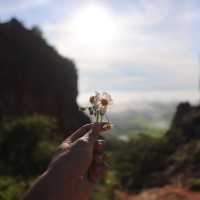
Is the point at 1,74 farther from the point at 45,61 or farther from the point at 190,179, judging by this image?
the point at 190,179

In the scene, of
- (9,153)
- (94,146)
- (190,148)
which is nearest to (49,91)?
(190,148)

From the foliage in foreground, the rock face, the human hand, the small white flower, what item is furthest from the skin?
the rock face

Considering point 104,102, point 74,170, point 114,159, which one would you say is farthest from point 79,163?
point 114,159

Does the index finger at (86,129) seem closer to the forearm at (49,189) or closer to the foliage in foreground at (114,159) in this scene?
the forearm at (49,189)

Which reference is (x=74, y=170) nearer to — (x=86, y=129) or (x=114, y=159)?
(x=86, y=129)

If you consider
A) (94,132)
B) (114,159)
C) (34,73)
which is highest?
(34,73)

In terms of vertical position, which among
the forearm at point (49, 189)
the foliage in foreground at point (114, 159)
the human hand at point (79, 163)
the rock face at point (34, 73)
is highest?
the rock face at point (34, 73)

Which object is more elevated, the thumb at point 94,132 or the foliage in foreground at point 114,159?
the thumb at point 94,132

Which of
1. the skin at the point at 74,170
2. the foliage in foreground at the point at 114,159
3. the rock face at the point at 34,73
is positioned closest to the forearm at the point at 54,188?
the skin at the point at 74,170
